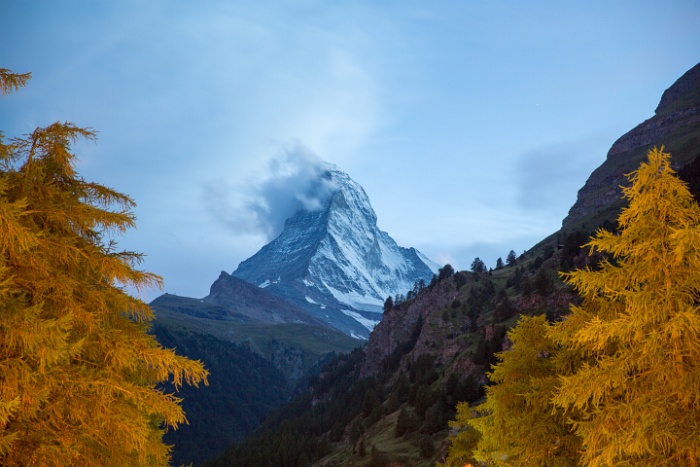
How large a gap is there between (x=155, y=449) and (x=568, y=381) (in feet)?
31.7

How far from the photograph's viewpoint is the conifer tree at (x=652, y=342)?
9.24 m

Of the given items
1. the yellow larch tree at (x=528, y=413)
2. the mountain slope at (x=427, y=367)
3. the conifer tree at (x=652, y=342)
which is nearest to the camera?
the conifer tree at (x=652, y=342)

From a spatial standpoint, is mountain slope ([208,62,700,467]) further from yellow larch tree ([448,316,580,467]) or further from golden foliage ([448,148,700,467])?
golden foliage ([448,148,700,467])

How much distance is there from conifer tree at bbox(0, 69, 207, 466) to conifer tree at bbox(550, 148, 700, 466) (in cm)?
898

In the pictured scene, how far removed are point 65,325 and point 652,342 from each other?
1135 cm

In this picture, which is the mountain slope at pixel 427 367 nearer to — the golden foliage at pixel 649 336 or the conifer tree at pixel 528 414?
the conifer tree at pixel 528 414

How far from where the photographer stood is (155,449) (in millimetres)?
9992

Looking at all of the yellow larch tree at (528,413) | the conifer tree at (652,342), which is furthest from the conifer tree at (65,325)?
the yellow larch tree at (528,413)

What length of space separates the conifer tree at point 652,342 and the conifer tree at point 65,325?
29.5ft

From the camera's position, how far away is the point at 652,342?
9.42 m

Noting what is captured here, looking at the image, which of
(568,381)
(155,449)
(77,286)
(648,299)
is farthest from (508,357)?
(77,286)

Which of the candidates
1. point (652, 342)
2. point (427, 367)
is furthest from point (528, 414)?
point (427, 367)

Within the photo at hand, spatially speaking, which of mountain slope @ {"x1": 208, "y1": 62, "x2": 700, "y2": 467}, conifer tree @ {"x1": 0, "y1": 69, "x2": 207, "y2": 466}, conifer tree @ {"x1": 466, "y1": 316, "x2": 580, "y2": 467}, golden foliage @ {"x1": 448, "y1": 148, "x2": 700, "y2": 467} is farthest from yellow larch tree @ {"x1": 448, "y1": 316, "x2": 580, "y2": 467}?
mountain slope @ {"x1": 208, "y1": 62, "x2": 700, "y2": 467}

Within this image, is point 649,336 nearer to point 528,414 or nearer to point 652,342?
point 652,342
